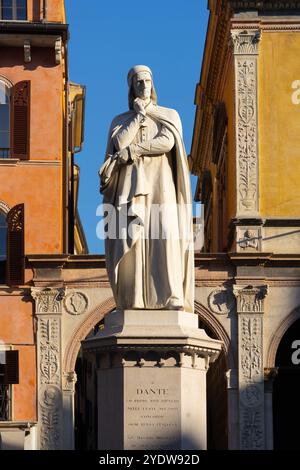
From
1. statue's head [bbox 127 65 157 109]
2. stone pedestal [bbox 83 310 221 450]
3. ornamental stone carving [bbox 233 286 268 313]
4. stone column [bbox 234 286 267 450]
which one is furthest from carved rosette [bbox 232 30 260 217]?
stone pedestal [bbox 83 310 221 450]

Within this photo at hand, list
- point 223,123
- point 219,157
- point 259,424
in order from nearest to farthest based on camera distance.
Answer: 1. point 259,424
2. point 223,123
3. point 219,157

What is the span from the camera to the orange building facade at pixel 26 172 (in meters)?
38.8

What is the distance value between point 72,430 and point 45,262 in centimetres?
399

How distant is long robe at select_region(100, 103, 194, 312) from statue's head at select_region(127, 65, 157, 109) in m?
0.24

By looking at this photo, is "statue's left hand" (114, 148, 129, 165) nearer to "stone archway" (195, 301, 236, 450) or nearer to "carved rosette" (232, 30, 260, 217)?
"stone archway" (195, 301, 236, 450)

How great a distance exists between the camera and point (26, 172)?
40000 millimetres

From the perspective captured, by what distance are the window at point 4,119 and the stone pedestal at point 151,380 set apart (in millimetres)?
24530

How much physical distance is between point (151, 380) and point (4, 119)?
2514 centimetres

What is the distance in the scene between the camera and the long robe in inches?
637

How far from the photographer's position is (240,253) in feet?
126

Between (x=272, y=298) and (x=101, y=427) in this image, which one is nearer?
(x=101, y=427)

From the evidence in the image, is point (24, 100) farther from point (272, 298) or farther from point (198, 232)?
point (198, 232)
